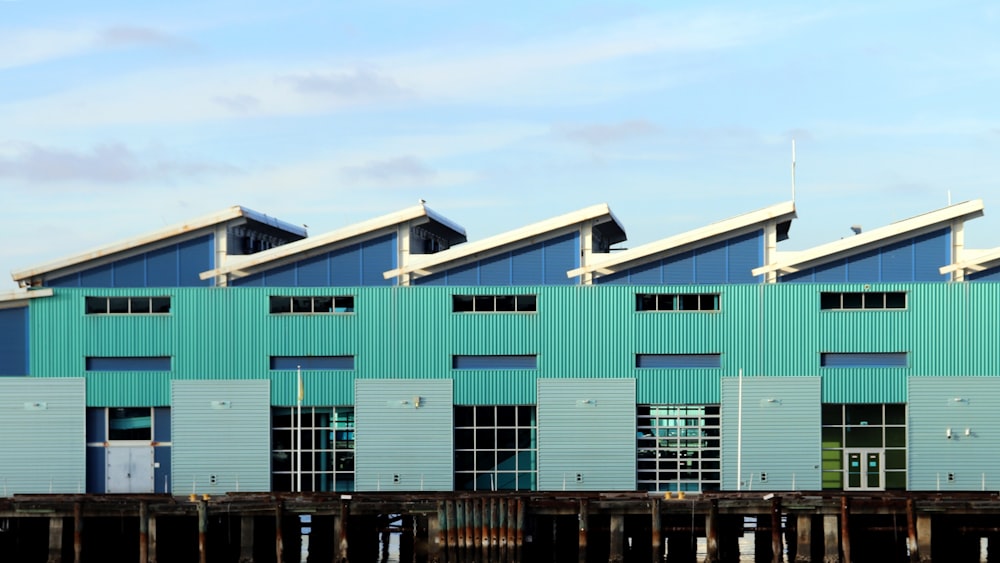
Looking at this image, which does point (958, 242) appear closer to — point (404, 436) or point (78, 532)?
point (404, 436)

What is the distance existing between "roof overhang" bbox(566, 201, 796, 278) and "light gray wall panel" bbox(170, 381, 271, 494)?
45.4ft

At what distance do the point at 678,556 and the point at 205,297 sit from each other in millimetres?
21588

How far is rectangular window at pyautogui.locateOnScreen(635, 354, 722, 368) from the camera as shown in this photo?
6869cm

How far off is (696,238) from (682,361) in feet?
16.1

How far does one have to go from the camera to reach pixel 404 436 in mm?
68875

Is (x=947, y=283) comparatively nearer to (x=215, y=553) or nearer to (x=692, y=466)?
(x=692, y=466)

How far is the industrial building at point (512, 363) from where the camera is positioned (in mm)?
68312

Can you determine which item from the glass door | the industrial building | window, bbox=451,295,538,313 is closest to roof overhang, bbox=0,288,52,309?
the industrial building

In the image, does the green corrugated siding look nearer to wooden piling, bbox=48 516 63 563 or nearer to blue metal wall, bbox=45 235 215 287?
blue metal wall, bbox=45 235 215 287

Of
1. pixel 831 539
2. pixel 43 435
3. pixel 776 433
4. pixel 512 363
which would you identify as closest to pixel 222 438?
pixel 43 435

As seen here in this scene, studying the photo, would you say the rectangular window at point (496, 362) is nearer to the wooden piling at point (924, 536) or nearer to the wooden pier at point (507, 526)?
the wooden pier at point (507, 526)

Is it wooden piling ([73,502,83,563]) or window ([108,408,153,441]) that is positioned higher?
window ([108,408,153,441])

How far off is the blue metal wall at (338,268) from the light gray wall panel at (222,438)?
13.9 ft

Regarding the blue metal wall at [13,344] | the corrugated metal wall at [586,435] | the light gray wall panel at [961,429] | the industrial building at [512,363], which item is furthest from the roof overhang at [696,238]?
the blue metal wall at [13,344]
